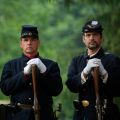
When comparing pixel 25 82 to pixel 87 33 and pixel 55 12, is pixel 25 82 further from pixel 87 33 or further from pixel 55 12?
pixel 55 12

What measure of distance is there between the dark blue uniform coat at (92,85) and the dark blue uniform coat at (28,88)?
263mm

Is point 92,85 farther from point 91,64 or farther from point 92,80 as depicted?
point 91,64

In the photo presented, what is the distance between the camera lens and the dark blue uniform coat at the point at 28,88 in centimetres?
1164

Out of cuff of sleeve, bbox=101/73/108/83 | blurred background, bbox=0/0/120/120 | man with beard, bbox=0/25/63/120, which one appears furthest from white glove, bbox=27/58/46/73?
blurred background, bbox=0/0/120/120

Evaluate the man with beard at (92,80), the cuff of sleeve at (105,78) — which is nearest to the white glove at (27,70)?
the man with beard at (92,80)

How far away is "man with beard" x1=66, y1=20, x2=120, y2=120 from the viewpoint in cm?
1176

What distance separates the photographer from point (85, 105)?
12.0 m

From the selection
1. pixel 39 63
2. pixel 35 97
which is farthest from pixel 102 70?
pixel 35 97

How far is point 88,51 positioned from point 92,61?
57 cm

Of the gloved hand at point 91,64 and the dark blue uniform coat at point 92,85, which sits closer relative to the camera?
the gloved hand at point 91,64

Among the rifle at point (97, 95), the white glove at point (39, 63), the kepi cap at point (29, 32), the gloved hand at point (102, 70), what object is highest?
the kepi cap at point (29, 32)

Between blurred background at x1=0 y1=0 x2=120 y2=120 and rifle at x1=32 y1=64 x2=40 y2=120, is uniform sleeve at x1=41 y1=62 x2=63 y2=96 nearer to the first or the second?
rifle at x1=32 y1=64 x2=40 y2=120

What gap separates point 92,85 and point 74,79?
0.27 meters

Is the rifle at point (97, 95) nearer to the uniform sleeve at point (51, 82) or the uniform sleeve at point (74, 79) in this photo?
the uniform sleeve at point (74, 79)
